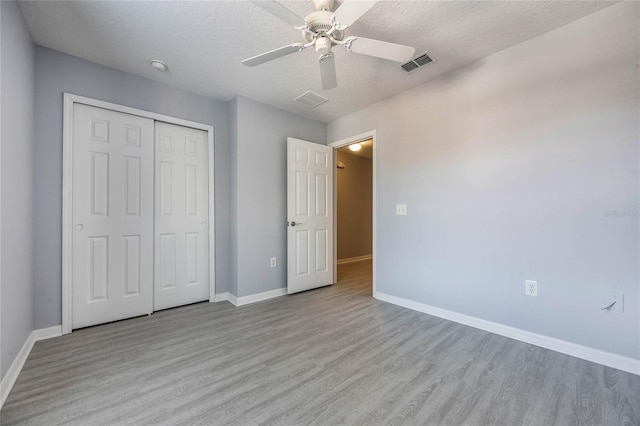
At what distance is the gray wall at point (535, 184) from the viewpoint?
1.76 metres

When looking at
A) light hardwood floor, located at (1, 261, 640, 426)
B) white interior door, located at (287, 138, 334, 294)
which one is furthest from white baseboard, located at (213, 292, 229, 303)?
white interior door, located at (287, 138, 334, 294)

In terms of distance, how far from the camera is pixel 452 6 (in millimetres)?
1744

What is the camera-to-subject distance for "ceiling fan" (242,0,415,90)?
1.42m

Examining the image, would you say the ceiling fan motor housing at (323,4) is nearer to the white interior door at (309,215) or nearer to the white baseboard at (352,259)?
the white interior door at (309,215)

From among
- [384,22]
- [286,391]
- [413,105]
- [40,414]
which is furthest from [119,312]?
[413,105]

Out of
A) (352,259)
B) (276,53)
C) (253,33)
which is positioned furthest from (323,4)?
(352,259)

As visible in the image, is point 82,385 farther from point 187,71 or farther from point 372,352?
point 187,71

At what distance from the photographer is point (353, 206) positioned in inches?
235

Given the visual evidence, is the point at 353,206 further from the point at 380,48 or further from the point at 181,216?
the point at 380,48

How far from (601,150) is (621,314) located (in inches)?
43.9

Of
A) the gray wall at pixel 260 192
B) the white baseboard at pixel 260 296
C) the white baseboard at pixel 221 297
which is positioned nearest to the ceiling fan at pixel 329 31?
the gray wall at pixel 260 192

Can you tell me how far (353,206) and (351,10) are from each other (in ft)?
15.3

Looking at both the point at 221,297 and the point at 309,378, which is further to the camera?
the point at 221,297

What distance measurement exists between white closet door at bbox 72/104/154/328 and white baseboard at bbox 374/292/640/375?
293 cm
